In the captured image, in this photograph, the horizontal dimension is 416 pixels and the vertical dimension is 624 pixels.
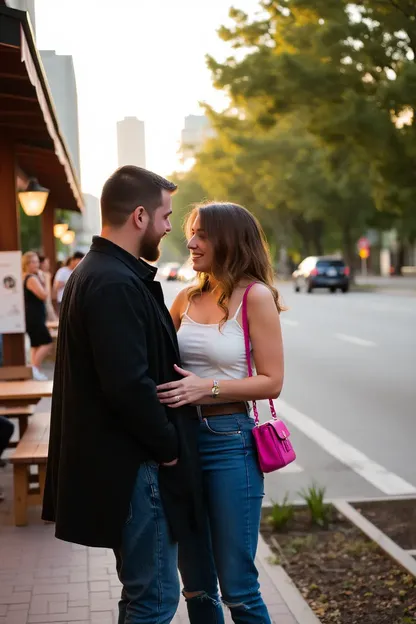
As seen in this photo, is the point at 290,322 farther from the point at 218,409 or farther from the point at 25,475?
the point at 218,409

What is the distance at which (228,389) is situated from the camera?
315 cm

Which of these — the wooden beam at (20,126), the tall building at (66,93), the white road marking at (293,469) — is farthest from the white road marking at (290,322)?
the tall building at (66,93)

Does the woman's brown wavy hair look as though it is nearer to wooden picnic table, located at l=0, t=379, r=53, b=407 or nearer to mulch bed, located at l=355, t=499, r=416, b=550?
mulch bed, located at l=355, t=499, r=416, b=550

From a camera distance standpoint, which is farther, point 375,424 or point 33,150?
point 33,150

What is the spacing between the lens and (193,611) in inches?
131

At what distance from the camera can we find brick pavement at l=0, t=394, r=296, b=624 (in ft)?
14.9

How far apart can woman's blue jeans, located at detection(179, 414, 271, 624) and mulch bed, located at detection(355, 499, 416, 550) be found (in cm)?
274

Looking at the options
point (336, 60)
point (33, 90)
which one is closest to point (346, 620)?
point (33, 90)

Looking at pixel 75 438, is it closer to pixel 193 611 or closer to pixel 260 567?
pixel 193 611

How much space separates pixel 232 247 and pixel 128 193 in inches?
20.4

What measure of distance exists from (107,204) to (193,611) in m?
1.44

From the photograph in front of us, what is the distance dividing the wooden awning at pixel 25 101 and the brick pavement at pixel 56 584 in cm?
279

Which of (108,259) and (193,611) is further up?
(108,259)

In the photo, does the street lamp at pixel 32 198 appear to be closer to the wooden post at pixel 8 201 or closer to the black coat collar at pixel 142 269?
the wooden post at pixel 8 201
